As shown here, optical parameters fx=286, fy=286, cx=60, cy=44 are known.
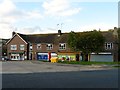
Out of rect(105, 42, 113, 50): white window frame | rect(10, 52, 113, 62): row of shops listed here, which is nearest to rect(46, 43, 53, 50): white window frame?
rect(10, 52, 113, 62): row of shops

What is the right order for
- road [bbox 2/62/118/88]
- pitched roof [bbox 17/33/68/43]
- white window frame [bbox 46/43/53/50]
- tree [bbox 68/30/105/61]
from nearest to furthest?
1. road [bbox 2/62/118/88]
2. tree [bbox 68/30/105/61]
3. white window frame [bbox 46/43/53/50]
4. pitched roof [bbox 17/33/68/43]

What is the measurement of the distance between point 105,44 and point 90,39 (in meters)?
8.17

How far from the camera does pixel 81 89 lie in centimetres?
1501

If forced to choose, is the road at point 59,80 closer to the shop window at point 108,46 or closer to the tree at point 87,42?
the tree at point 87,42

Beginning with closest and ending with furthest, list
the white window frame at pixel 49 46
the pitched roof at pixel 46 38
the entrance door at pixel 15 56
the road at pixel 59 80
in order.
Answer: the road at pixel 59 80, the pitched roof at pixel 46 38, the white window frame at pixel 49 46, the entrance door at pixel 15 56

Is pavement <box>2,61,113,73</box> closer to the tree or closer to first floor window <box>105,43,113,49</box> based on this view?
the tree

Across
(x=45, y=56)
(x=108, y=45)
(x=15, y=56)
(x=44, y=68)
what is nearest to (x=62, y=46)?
(x=45, y=56)

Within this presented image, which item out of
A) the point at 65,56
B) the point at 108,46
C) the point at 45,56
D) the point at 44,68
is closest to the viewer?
the point at 44,68

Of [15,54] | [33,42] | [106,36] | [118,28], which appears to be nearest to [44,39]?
[33,42]

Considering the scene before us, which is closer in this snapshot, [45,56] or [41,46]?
[45,56]

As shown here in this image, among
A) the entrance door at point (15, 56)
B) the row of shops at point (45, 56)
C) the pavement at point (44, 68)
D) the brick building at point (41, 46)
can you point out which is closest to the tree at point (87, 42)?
the brick building at point (41, 46)

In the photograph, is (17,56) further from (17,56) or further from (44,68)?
(44,68)

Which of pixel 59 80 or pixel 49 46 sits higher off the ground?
pixel 49 46

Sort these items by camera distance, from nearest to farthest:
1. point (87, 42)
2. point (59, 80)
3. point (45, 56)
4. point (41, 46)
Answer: point (59, 80) → point (87, 42) → point (45, 56) → point (41, 46)
